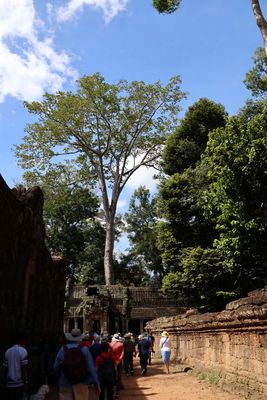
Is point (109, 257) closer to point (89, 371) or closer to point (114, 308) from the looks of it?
point (114, 308)

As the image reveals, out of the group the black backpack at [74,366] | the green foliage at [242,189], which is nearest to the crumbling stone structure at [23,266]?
the black backpack at [74,366]

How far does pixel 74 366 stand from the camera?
468 centimetres

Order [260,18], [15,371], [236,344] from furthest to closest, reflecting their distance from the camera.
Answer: [260,18]
[236,344]
[15,371]

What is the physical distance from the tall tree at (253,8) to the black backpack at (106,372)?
10070mm

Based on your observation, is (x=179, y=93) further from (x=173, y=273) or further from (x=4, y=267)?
(x=4, y=267)

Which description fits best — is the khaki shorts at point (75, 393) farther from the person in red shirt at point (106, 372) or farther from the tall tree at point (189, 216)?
the tall tree at point (189, 216)

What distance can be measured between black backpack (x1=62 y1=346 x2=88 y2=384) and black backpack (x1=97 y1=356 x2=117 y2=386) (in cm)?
273

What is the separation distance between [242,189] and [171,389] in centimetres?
766

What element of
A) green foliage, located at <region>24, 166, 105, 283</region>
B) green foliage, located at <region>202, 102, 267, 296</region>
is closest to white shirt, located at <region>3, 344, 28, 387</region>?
green foliage, located at <region>202, 102, 267, 296</region>

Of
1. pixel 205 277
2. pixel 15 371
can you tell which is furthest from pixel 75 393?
pixel 205 277

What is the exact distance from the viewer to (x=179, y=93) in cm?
3281

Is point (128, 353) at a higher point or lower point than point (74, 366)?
lower

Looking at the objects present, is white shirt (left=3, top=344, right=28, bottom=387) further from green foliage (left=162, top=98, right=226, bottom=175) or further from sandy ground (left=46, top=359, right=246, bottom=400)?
green foliage (left=162, top=98, right=226, bottom=175)

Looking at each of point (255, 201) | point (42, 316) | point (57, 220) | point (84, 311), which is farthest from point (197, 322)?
point (57, 220)
